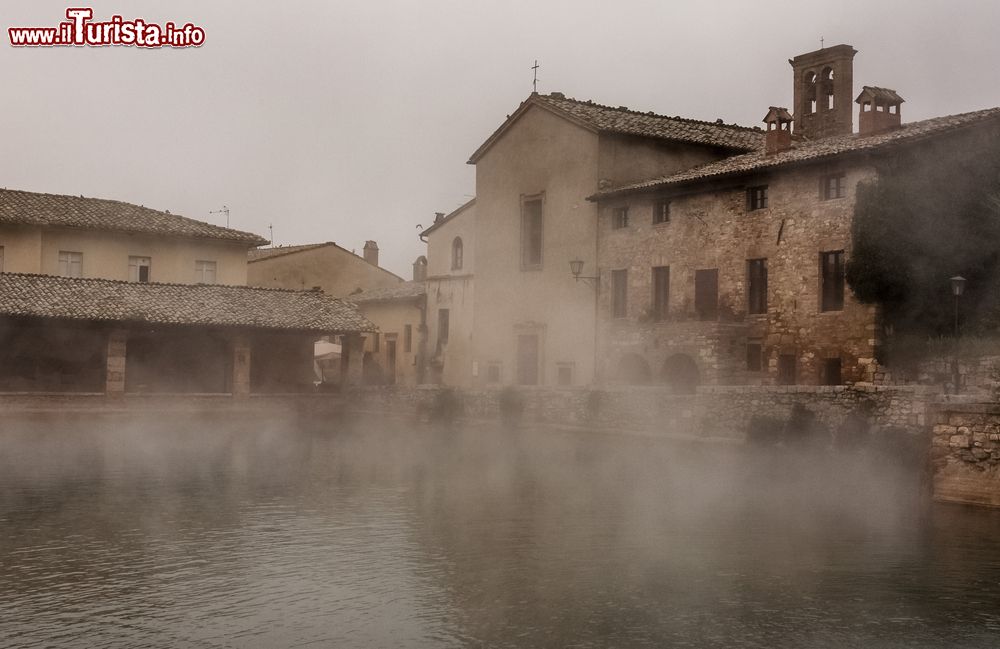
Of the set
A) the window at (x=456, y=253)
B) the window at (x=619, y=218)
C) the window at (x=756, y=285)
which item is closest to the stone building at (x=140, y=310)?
the window at (x=456, y=253)

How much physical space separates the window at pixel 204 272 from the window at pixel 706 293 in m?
20.1

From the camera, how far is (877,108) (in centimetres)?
2861

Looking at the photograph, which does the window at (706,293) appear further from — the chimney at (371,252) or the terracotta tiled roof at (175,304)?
the chimney at (371,252)

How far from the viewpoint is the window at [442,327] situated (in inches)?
1666

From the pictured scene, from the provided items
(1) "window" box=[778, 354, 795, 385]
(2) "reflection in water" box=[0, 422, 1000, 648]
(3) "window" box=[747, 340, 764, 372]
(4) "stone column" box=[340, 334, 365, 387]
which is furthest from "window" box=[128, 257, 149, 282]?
(1) "window" box=[778, 354, 795, 385]

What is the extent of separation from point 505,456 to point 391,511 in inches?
336

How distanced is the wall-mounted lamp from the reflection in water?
10.4 metres

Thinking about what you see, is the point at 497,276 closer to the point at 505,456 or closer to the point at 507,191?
the point at 507,191

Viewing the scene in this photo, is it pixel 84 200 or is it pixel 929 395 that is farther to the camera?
pixel 84 200

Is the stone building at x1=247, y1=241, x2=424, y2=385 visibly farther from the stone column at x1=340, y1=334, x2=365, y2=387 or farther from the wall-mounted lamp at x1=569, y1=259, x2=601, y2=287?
the wall-mounted lamp at x1=569, y1=259, x2=601, y2=287

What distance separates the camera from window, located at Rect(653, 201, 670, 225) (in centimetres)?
3122

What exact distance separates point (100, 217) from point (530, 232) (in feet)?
52.0

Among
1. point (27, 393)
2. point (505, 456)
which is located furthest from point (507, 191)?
point (27, 393)

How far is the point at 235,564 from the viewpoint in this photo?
1266 cm
